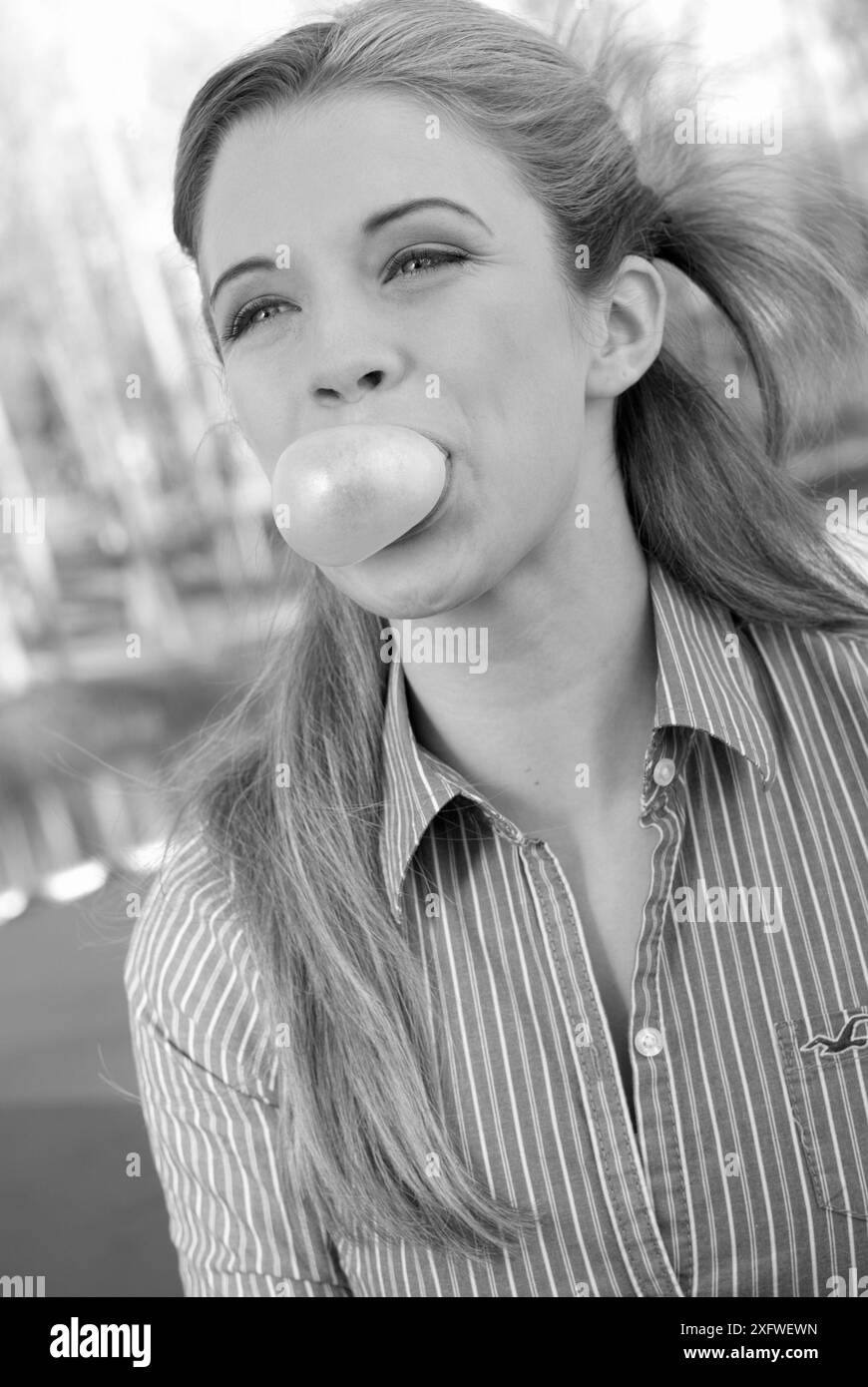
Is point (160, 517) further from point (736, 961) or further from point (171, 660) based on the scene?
point (736, 961)

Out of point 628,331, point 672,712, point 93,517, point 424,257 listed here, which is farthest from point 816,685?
point 93,517

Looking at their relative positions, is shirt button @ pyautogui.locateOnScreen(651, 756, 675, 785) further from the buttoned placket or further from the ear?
the ear

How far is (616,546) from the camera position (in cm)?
82

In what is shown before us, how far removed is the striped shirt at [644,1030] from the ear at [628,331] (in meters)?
0.13

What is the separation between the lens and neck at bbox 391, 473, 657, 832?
776mm

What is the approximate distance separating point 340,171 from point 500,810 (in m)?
0.36

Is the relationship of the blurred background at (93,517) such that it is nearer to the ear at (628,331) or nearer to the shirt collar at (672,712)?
the shirt collar at (672,712)

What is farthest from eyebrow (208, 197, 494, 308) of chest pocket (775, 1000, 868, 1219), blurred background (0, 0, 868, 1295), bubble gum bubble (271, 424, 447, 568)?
blurred background (0, 0, 868, 1295)

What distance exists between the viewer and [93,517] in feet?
13.8

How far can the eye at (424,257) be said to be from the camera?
27.4 inches

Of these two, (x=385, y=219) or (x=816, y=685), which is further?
(x=816, y=685)

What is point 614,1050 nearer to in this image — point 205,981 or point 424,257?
point 205,981

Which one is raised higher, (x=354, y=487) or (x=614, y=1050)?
(x=354, y=487)

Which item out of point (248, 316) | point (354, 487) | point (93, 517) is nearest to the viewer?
point (354, 487)
